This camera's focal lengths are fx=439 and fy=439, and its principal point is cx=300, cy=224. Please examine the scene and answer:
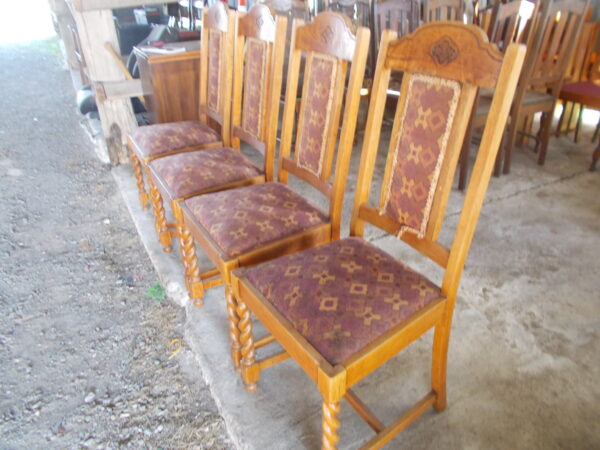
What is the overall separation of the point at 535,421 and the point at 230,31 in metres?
1.90

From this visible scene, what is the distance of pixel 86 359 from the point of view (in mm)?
1699

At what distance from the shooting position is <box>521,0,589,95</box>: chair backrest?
2.55 meters

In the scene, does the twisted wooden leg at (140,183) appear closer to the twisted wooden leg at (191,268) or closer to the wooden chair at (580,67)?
the twisted wooden leg at (191,268)

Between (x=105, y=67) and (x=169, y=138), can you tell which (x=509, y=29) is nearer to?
(x=169, y=138)

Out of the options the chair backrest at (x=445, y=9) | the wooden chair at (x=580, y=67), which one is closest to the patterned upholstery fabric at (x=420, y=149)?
the chair backrest at (x=445, y=9)

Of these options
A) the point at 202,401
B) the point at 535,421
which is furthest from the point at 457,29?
the point at 202,401

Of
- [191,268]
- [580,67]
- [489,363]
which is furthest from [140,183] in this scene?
[580,67]

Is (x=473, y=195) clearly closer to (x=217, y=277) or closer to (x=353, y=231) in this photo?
(x=353, y=231)

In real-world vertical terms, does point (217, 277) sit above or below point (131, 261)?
above

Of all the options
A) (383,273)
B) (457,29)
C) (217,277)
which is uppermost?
(457,29)

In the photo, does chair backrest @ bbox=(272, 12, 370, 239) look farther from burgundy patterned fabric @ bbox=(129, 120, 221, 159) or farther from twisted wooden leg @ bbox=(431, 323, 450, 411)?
burgundy patterned fabric @ bbox=(129, 120, 221, 159)

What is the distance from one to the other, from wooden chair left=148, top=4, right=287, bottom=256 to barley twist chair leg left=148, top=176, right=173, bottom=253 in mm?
67

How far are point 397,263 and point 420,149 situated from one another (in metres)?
0.32

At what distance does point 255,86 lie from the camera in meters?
1.86
